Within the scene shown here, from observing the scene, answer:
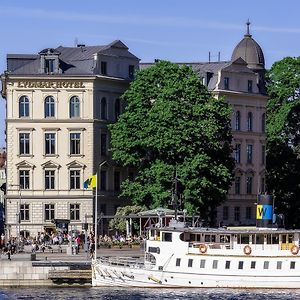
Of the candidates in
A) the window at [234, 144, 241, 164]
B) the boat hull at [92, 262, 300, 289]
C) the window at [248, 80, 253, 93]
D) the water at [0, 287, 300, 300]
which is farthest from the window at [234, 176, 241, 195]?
the water at [0, 287, 300, 300]

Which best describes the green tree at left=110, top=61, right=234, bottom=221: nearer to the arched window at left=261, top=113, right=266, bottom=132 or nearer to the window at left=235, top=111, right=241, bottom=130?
the window at left=235, top=111, right=241, bottom=130

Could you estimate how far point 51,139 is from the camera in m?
130

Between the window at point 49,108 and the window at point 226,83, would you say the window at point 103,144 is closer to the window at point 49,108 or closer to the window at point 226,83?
the window at point 49,108

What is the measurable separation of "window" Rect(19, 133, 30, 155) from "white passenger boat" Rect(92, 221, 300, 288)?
33.7 meters

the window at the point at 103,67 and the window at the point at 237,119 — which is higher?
the window at the point at 103,67

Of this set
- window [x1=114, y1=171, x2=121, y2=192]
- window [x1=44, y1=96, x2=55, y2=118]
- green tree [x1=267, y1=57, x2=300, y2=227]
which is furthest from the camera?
green tree [x1=267, y1=57, x2=300, y2=227]

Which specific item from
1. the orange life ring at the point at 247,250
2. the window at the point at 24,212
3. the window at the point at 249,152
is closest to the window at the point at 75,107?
the window at the point at 24,212

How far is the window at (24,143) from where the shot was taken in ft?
425

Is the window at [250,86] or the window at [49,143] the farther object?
the window at [250,86]

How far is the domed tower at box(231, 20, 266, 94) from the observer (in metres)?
158

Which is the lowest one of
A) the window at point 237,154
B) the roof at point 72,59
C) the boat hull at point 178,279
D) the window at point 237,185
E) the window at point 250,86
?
the boat hull at point 178,279

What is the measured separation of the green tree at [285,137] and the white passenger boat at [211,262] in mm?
48850

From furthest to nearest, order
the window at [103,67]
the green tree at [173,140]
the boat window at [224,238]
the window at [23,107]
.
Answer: the window at [103,67] → the window at [23,107] → the green tree at [173,140] → the boat window at [224,238]

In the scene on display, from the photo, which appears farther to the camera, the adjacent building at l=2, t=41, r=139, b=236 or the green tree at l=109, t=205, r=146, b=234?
the adjacent building at l=2, t=41, r=139, b=236
